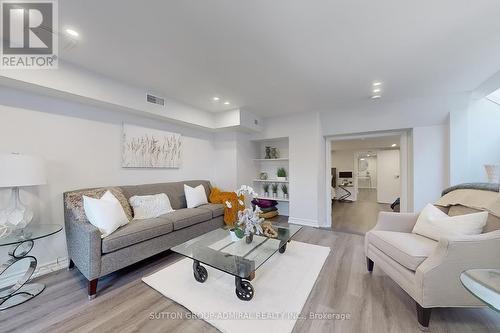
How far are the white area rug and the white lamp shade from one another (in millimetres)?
1484

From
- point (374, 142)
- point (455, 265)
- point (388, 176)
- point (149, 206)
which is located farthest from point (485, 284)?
point (388, 176)

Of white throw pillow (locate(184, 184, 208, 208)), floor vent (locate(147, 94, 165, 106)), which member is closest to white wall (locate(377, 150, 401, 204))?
white throw pillow (locate(184, 184, 208, 208))

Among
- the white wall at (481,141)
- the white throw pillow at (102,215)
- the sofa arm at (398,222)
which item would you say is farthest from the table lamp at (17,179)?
the white wall at (481,141)

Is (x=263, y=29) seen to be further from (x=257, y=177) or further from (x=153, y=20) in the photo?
(x=257, y=177)

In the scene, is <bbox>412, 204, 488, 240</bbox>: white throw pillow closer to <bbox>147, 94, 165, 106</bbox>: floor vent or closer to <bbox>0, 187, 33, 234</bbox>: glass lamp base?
<bbox>147, 94, 165, 106</bbox>: floor vent

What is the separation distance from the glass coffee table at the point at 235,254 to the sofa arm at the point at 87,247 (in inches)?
27.4

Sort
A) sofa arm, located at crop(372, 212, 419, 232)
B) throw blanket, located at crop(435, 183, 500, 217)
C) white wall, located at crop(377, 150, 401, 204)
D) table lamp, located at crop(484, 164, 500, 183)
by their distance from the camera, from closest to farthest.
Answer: throw blanket, located at crop(435, 183, 500, 217) < sofa arm, located at crop(372, 212, 419, 232) < table lamp, located at crop(484, 164, 500, 183) < white wall, located at crop(377, 150, 401, 204)

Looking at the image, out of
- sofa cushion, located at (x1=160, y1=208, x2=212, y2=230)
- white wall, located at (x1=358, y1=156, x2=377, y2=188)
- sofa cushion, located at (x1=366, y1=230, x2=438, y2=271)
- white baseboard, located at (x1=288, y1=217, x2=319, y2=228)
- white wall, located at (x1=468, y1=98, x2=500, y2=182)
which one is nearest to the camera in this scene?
sofa cushion, located at (x1=366, y1=230, x2=438, y2=271)

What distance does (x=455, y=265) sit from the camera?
1.36 metres

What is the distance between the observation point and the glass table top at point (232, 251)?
1.74m

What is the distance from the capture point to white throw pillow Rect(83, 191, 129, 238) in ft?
6.75

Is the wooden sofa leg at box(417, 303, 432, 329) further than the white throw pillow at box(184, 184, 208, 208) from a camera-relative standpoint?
No

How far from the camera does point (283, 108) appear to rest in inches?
155

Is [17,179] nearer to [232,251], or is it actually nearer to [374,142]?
[232,251]
